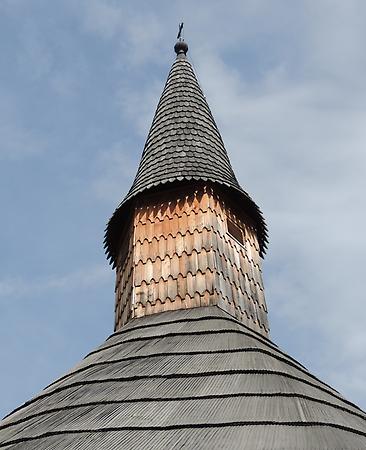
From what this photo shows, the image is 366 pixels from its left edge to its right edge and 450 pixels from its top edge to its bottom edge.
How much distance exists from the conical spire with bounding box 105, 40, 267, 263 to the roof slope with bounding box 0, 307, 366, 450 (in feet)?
8.83

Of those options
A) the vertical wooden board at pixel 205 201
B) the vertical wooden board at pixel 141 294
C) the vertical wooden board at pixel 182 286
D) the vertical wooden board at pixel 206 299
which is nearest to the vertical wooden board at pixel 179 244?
the vertical wooden board at pixel 182 286

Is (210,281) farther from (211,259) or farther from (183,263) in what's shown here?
(183,263)

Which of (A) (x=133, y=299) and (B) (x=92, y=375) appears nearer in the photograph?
(B) (x=92, y=375)

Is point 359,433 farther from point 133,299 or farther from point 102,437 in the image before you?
point 133,299

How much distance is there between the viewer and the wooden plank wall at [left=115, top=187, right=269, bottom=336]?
866cm

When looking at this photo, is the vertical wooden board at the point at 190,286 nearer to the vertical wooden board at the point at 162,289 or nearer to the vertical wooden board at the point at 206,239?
the vertical wooden board at the point at 162,289

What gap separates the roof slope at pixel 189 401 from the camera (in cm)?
502

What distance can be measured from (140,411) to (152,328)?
7.54ft

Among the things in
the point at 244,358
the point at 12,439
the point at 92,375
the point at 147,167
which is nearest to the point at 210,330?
the point at 244,358

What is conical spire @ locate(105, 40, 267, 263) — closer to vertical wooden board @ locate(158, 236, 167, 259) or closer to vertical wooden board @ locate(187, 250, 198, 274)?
vertical wooden board @ locate(158, 236, 167, 259)

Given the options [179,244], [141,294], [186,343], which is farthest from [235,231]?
[186,343]

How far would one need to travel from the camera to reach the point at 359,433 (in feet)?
18.3

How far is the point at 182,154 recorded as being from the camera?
9945mm

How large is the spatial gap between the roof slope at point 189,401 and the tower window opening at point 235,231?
90.5 inches
